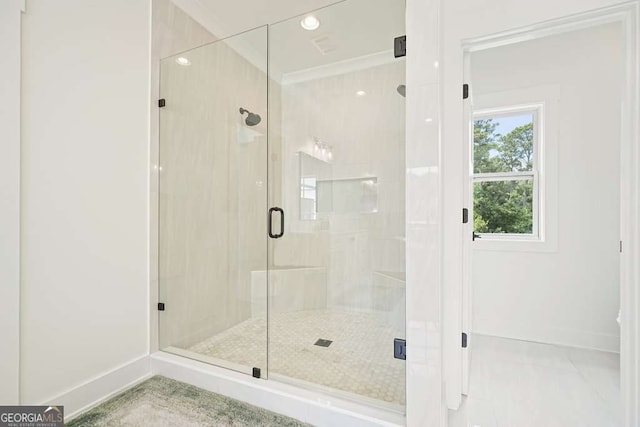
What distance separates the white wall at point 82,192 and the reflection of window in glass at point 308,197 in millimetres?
1038

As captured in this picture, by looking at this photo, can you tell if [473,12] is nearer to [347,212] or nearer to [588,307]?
[347,212]

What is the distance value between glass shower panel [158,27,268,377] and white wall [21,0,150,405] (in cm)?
16

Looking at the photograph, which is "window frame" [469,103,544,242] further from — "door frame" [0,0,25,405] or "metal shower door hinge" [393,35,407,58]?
"door frame" [0,0,25,405]

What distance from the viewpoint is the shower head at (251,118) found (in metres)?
2.12

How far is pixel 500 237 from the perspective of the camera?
2.93 meters

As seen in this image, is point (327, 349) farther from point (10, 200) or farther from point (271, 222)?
point (10, 200)

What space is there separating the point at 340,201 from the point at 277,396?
3.85 feet

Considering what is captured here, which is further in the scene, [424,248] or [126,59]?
[126,59]

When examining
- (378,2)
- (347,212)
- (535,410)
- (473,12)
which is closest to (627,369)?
(535,410)

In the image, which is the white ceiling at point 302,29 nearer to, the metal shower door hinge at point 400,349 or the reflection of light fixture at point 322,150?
the reflection of light fixture at point 322,150

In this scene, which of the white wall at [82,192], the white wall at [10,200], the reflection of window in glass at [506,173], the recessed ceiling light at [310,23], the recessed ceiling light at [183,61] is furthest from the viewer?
the reflection of window in glass at [506,173]

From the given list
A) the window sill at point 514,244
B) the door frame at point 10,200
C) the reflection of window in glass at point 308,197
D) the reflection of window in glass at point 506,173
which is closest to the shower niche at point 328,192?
the reflection of window in glass at point 308,197

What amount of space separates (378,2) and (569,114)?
2032mm

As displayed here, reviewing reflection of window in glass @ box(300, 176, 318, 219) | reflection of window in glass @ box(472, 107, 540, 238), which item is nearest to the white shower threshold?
reflection of window in glass @ box(300, 176, 318, 219)
